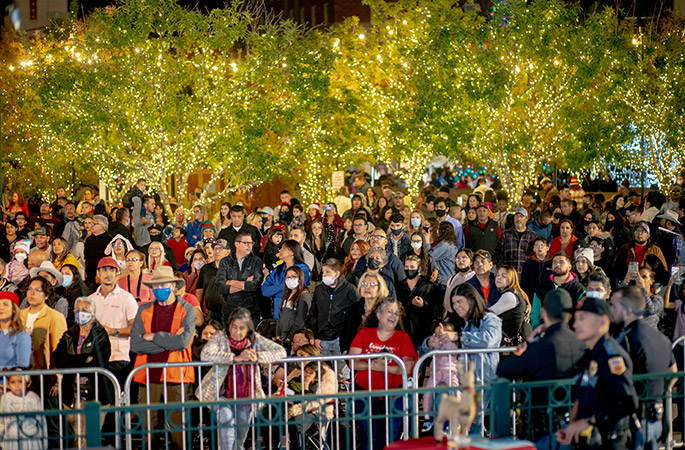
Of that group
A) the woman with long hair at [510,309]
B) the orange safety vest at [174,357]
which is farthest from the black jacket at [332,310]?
the orange safety vest at [174,357]

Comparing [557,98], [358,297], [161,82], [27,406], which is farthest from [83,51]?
[27,406]

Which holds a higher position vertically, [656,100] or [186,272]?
[656,100]

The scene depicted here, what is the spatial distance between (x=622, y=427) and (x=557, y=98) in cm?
2029

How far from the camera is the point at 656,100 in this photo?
32500 millimetres

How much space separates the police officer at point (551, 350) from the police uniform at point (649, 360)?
0.51 m

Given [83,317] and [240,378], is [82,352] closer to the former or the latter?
[83,317]

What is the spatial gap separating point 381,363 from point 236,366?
1399mm

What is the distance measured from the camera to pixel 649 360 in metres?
7.61

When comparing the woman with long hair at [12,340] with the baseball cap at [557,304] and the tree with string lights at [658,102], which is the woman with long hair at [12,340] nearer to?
the baseball cap at [557,304]

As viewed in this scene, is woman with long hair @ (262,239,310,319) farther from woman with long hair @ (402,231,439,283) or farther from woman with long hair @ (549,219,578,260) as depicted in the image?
woman with long hair @ (549,219,578,260)

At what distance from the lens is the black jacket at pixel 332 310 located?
1101 centimetres

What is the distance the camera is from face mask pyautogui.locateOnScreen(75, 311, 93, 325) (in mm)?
9477

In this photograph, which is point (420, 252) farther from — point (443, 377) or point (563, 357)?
point (563, 357)

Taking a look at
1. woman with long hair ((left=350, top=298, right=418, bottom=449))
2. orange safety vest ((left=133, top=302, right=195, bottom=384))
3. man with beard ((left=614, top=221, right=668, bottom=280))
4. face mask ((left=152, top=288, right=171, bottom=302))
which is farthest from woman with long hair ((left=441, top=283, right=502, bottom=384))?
man with beard ((left=614, top=221, right=668, bottom=280))
